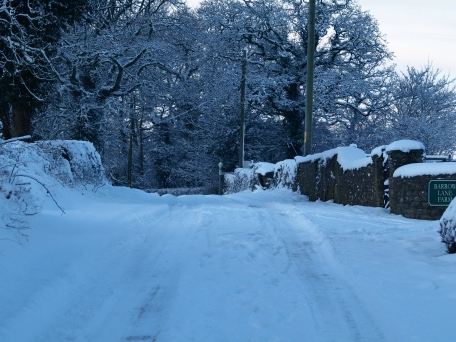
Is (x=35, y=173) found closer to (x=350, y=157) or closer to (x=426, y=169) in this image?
(x=426, y=169)

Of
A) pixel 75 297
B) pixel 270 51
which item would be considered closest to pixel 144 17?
pixel 270 51

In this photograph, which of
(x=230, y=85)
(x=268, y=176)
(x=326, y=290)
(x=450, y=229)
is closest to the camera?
(x=326, y=290)

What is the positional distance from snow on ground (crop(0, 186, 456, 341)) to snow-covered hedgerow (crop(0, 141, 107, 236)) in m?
0.33

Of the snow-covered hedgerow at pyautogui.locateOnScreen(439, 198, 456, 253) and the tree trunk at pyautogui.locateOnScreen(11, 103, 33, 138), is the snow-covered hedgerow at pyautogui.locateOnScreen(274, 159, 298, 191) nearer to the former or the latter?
the tree trunk at pyautogui.locateOnScreen(11, 103, 33, 138)

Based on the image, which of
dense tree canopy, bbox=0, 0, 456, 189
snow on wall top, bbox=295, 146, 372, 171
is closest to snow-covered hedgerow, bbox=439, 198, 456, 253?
snow on wall top, bbox=295, 146, 372, 171

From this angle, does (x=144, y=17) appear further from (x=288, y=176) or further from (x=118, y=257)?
(x=118, y=257)

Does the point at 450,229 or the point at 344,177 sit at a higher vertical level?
the point at 344,177

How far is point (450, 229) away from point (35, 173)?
7.19 metres

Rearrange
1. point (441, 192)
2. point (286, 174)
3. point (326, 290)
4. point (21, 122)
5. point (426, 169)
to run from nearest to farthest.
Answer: point (326, 290) < point (441, 192) < point (426, 169) < point (21, 122) < point (286, 174)

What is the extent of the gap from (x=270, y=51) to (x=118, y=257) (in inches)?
979

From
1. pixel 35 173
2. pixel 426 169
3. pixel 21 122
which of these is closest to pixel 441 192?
pixel 426 169

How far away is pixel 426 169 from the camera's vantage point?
32.6 feet

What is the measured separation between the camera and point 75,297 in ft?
14.8

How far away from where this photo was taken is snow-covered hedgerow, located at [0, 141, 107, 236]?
631cm
